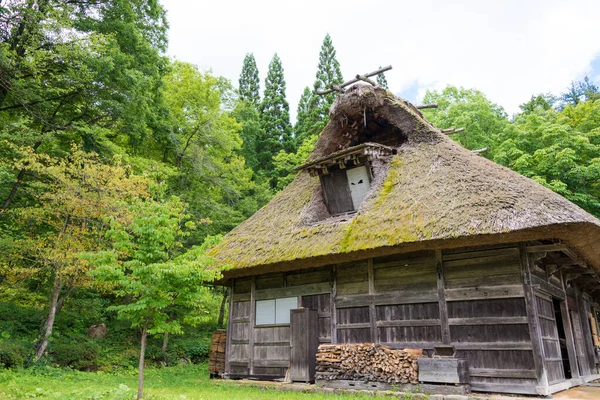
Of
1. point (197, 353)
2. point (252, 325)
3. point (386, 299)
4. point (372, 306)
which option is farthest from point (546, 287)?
point (197, 353)

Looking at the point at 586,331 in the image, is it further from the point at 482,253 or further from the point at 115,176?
the point at 115,176

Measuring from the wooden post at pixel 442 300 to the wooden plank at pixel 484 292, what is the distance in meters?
0.10

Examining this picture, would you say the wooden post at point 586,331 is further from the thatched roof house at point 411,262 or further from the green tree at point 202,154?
the green tree at point 202,154

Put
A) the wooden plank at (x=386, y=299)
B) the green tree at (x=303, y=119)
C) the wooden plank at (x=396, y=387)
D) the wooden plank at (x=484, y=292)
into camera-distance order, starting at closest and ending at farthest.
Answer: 1. the wooden plank at (x=396, y=387)
2. the wooden plank at (x=484, y=292)
3. the wooden plank at (x=386, y=299)
4. the green tree at (x=303, y=119)

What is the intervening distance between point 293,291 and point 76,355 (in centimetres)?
785

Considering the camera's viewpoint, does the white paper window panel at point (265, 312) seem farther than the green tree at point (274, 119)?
No

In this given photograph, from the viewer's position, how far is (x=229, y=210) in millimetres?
21625

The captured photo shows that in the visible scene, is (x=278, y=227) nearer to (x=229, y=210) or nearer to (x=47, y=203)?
(x=47, y=203)

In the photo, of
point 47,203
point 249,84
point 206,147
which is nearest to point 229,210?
point 206,147

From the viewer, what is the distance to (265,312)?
11492mm

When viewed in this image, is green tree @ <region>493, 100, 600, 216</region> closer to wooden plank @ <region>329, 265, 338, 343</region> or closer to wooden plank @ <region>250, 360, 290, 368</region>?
wooden plank @ <region>329, 265, 338, 343</region>

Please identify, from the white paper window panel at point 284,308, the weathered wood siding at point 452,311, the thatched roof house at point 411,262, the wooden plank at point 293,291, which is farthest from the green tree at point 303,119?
the weathered wood siding at point 452,311

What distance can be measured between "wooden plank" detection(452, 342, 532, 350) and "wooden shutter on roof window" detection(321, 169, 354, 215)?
459cm

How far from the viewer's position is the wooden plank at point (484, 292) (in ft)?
25.7
